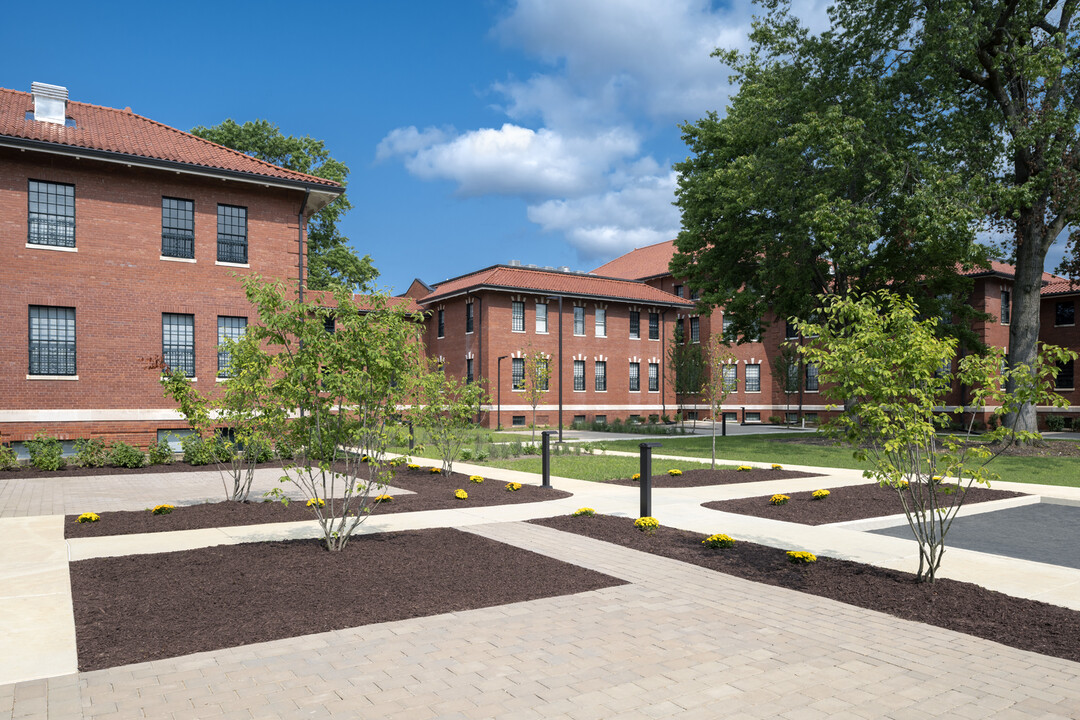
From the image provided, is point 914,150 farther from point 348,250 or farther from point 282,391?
point 348,250

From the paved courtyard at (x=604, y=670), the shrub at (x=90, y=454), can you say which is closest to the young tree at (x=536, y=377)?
the shrub at (x=90, y=454)

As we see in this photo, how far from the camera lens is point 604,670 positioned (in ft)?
16.5

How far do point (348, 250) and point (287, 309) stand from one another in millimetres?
34529

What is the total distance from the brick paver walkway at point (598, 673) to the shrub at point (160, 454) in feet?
55.4

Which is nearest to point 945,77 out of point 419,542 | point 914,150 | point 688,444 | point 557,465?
point 914,150

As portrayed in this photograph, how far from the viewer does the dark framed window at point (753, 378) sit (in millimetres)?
56406

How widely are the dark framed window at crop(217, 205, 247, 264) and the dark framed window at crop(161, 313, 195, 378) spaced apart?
2.27m

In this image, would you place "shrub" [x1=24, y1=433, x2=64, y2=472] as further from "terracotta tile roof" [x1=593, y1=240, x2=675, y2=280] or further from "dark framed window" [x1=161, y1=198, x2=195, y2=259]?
"terracotta tile roof" [x1=593, y1=240, x2=675, y2=280]

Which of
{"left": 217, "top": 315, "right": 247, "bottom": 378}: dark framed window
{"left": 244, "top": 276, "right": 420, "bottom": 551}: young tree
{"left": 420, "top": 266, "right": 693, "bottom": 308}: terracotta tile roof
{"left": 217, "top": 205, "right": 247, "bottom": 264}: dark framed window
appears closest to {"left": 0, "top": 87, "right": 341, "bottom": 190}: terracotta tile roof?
{"left": 217, "top": 205, "right": 247, "bottom": 264}: dark framed window

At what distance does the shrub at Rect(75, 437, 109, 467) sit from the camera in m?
19.3

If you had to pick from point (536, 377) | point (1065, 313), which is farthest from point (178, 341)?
point (1065, 313)

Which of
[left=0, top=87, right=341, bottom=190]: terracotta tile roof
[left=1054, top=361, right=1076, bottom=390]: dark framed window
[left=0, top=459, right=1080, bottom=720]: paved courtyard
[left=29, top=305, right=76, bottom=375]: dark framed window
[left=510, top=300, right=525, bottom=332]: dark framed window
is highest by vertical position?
[left=0, top=87, right=341, bottom=190]: terracotta tile roof

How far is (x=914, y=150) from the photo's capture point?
25.5 metres

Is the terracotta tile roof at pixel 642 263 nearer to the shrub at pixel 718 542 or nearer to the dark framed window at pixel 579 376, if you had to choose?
the dark framed window at pixel 579 376
